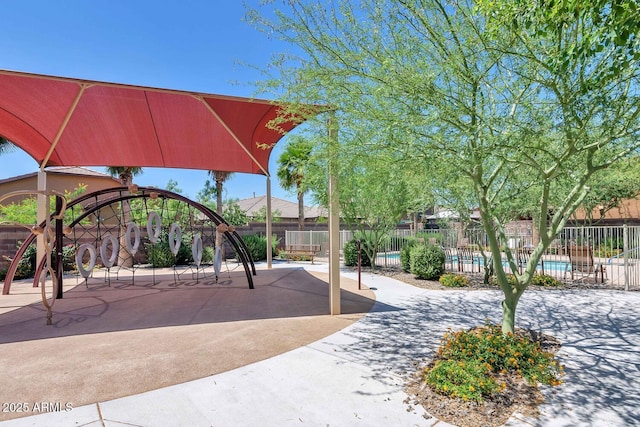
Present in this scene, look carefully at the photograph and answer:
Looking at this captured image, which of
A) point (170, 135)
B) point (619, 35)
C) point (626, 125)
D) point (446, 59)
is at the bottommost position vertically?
point (626, 125)

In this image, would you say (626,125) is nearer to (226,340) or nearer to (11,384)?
(226,340)

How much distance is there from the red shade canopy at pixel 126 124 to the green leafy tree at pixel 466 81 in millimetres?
2249

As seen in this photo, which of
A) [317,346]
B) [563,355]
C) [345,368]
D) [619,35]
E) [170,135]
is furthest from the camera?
[170,135]

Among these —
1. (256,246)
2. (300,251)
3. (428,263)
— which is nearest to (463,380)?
(428,263)

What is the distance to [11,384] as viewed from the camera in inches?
143

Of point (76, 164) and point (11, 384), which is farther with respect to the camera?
point (76, 164)

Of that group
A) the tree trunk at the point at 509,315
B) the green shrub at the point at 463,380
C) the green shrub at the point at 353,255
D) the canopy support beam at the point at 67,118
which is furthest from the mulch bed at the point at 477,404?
the green shrub at the point at 353,255

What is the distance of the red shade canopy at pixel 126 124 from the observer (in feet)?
23.0

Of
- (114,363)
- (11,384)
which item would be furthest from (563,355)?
(11,384)

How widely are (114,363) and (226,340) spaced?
4.82 feet

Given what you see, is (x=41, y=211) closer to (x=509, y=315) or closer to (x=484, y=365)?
(x=484, y=365)

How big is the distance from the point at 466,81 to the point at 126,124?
28.6ft

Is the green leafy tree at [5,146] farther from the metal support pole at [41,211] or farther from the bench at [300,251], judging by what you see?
the bench at [300,251]

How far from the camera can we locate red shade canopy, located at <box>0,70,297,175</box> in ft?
23.0
